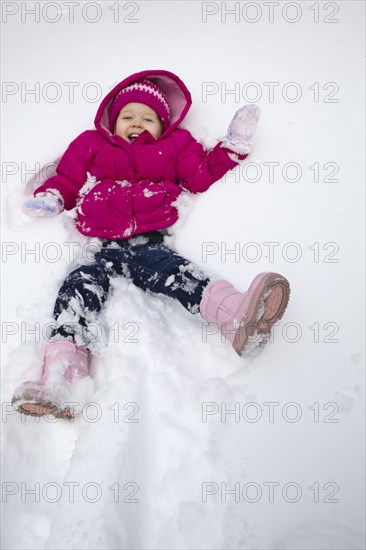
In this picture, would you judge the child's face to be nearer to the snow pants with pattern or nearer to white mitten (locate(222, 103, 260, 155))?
white mitten (locate(222, 103, 260, 155))

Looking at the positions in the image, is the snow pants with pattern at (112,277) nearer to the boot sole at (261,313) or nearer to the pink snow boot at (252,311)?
the pink snow boot at (252,311)

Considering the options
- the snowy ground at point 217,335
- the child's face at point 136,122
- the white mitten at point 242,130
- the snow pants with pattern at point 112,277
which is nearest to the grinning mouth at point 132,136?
the child's face at point 136,122

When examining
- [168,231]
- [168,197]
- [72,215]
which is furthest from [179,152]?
[72,215]

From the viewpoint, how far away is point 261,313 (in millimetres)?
1379

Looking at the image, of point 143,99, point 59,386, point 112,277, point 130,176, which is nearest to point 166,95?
point 143,99

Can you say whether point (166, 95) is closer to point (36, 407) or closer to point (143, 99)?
point (143, 99)

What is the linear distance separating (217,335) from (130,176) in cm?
83

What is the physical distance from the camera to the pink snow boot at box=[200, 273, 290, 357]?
137 centimetres

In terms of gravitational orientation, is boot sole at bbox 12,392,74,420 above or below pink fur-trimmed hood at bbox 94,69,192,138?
below

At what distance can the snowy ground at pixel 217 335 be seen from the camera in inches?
46.8

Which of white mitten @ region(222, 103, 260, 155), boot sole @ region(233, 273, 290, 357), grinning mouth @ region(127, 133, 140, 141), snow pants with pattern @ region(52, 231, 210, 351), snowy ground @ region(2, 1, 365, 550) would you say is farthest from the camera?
grinning mouth @ region(127, 133, 140, 141)

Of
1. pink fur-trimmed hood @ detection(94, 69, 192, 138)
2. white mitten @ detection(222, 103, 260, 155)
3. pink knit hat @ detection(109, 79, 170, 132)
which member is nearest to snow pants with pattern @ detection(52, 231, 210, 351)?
white mitten @ detection(222, 103, 260, 155)

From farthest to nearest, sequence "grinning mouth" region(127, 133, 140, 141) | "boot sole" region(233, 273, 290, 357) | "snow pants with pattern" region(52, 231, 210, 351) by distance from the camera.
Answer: "grinning mouth" region(127, 133, 140, 141) → "snow pants with pattern" region(52, 231, 210, 351) → "boot sole" region(233, 273, 290, 357)

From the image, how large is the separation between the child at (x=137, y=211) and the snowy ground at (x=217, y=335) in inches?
3.3
